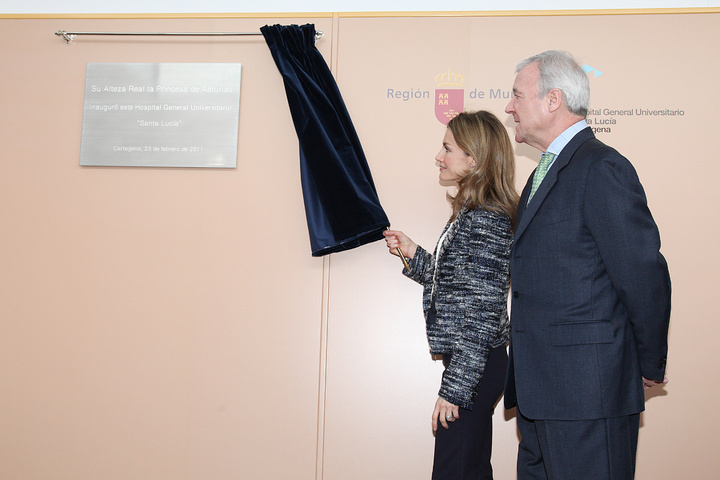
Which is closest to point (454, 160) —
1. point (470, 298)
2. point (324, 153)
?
point (470, 298)

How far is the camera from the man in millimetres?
1426

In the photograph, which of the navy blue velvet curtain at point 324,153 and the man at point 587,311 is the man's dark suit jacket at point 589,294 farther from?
the navy blue velvet curtain at point 324,153

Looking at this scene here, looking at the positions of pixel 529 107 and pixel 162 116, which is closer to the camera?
pixel 529 107

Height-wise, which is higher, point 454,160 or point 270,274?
point 454,160

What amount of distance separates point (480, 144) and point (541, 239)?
56cm

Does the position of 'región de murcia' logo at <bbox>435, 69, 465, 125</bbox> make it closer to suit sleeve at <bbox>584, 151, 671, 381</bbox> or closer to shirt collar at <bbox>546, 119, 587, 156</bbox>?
shirt collar at <bbox>546, 119, 587, 156</bbox>

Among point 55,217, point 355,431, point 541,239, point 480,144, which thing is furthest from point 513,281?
point 55,217

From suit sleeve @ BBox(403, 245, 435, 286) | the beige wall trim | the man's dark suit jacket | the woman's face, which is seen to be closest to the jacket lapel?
the man's dark suit jacket

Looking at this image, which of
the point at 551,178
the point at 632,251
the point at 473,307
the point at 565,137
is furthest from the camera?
the point at 473,307

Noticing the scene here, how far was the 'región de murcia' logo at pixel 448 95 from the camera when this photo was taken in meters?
2.63

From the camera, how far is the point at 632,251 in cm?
140

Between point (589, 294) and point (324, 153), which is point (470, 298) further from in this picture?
point (324, 153)

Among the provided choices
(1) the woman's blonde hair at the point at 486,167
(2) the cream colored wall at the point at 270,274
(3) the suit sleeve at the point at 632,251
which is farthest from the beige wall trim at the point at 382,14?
(3) the suit sleeve at the point at 632,251

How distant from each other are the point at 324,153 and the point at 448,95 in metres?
0.62
